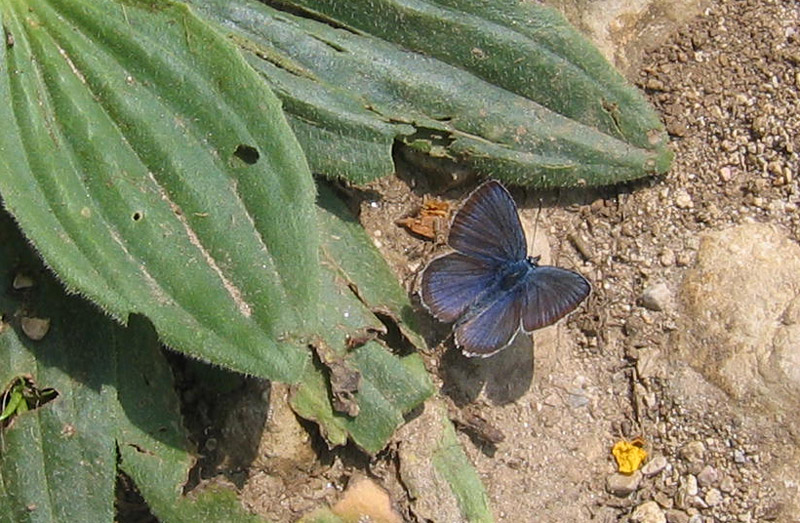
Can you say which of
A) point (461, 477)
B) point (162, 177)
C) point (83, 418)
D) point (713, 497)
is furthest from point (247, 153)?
point (713, 497)

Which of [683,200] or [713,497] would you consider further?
[683,200]

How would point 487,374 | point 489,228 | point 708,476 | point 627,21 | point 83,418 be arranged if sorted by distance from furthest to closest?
point 627,21
point 487,374
point 708,476
point 489,228
point 83,418

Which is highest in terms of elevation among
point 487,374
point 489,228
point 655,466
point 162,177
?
point 162,177

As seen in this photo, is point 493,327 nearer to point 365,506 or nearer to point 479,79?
point 365,506

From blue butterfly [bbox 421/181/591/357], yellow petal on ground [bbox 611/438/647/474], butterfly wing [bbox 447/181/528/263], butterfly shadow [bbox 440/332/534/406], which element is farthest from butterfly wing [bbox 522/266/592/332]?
yellow petal on ground [bbox 611/438/647/474]

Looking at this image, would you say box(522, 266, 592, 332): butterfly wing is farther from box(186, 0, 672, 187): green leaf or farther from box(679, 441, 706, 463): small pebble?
box(679, 441, 706, 463): small pebble

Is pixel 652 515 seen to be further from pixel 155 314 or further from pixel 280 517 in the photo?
pixel 155 314

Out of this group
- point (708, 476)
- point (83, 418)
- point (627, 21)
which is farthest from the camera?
point (627, 21)
